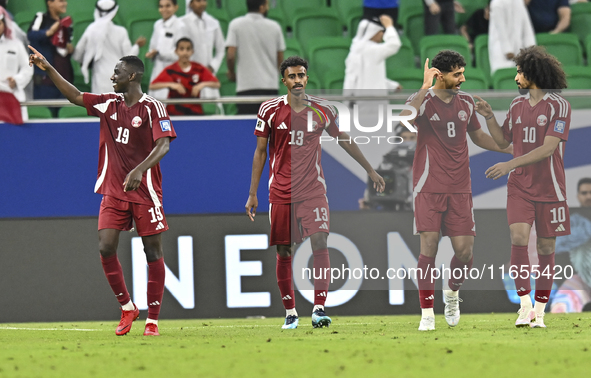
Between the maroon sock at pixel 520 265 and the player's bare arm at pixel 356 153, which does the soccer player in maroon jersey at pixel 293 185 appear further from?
the maroon sock at pixel 520 265

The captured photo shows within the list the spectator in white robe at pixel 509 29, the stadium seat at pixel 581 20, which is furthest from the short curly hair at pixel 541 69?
the stadium seat at pixel 581 20

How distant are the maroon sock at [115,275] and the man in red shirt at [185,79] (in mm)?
2864

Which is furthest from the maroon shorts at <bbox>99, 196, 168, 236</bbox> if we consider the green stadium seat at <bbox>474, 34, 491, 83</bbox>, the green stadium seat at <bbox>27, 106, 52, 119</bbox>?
the green stadium seat at <bbox>474, 34, 491, 83</bbox>

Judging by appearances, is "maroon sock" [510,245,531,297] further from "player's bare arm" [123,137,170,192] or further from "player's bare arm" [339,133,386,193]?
"player's bare arm" [123,137,170,192]

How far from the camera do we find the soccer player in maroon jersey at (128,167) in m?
5.80

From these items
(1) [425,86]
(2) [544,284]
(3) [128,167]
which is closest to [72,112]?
(3) [128,167]

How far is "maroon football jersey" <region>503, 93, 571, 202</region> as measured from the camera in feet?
20.1

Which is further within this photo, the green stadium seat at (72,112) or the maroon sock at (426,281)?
the green stadium seat at (72,112)

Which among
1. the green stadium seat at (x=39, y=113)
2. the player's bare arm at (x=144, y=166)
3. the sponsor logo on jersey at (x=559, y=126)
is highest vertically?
the green stadium seat at (x=39, y=113)

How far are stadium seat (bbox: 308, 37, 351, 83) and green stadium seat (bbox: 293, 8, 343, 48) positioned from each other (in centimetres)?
67

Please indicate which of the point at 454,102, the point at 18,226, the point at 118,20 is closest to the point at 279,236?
the point at 454,102

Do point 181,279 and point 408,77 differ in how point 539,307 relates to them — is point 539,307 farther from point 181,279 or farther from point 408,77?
point 408,77

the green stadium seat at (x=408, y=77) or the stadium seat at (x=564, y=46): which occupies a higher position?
the stadium seat at (x=564, y=46)

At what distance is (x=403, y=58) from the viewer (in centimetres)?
1034
